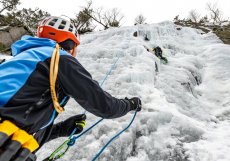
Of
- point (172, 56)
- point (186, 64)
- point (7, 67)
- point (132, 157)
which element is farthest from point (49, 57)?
point (172, 56)

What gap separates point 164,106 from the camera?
3838 millimetres

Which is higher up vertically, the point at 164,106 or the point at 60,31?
the point at 60,31

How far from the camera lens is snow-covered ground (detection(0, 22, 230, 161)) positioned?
116 inches

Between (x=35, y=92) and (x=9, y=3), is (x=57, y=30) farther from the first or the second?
(x=9, y=3)

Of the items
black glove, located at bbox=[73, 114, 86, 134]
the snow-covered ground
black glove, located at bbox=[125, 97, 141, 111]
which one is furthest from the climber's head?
the snow-covered ground

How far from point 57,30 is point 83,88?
1.78 feet

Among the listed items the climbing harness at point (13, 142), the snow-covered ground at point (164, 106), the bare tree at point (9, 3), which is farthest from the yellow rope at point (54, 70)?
the bare tree at point (9, 3)

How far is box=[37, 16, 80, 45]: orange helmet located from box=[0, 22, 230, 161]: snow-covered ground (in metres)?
1.55

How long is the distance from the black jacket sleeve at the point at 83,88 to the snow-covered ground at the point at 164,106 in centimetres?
121

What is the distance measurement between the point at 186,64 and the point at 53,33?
4669mm

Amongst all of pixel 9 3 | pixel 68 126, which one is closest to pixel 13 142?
pixel 68 126

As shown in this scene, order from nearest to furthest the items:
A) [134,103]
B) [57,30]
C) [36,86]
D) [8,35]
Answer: [36,86], [57,30], [134,103], [8,35]

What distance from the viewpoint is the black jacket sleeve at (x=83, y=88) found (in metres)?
1.59

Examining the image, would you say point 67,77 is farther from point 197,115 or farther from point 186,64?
point 186,64
